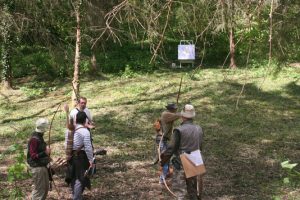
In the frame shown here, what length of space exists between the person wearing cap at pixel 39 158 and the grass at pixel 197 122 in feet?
0.92

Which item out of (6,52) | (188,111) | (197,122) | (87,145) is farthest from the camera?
(6,52)

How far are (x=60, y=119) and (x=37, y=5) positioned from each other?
7.43 metres

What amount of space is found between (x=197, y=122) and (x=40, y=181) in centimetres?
853

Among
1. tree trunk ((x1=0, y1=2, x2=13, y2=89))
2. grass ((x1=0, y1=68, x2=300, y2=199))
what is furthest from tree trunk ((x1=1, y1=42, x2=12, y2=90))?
grass ((x1=0, y1=68, x2=300, y2=199))

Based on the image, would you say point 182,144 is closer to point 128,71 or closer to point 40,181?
point 40,181

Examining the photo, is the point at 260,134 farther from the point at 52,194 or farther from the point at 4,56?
the point at 4,56

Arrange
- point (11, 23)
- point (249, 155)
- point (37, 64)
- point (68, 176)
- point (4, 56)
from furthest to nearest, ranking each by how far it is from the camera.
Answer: point (37, 64) → point (4, 56) → point (11, 23) → point (249, 155) → point (68, 176)

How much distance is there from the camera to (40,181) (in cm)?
637

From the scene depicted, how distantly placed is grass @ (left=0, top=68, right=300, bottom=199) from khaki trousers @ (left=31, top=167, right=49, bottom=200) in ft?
1.97

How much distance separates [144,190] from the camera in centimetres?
820

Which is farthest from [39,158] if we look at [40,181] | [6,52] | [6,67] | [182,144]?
[6,67]

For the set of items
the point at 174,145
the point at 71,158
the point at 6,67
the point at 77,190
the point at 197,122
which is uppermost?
the point at 174,145

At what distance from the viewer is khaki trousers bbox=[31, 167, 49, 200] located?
20.8 ft

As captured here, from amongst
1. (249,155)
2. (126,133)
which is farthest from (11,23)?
(249,155)
